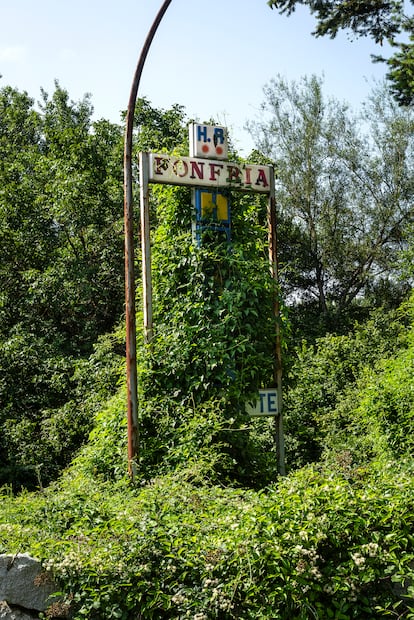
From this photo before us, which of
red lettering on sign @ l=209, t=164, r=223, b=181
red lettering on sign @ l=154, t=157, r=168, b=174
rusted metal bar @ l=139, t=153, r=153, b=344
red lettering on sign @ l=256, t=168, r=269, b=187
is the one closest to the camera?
rusted metal bar @ l=139, t=153, r=153, b=344

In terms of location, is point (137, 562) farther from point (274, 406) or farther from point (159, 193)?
point (159, 193)

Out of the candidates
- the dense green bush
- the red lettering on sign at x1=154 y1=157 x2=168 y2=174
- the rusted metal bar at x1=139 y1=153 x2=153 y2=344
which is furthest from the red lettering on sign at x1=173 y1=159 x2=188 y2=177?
the dense green bush

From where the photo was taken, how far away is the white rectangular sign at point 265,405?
7.07 m

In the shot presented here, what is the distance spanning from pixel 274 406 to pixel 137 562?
343 cm

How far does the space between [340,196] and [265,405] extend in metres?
17.2

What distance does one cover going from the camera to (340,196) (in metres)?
23.3

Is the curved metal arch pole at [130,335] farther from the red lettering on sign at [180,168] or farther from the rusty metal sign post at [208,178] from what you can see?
the red lettering on sign at [180,168]

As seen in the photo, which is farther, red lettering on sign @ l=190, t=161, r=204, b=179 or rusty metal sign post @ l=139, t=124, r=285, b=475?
red lettering on sign @ l=190, t=161, r=204, b=179

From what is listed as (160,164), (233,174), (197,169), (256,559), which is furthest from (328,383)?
(256,559)

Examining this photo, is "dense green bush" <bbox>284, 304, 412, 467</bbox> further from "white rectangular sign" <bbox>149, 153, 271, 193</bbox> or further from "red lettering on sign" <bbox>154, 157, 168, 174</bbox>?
"red lettering on sign" <bbox>154, 157, 168, 174</bbox>

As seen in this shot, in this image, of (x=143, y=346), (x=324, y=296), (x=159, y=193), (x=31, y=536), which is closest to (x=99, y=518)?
(x=31, y=536)

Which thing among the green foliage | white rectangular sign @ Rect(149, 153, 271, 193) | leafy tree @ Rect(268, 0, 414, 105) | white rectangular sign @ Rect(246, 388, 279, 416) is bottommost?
the green foliage

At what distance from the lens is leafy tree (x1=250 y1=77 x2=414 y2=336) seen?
22.8 meters

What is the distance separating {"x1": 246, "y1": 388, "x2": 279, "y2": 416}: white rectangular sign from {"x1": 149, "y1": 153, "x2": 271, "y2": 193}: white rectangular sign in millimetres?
2031
